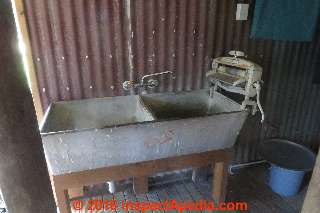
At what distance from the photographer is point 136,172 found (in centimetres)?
232

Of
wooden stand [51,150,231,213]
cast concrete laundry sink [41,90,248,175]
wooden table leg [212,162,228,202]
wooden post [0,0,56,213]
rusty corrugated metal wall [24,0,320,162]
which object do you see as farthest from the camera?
wooden table leg [212,162,228,202]

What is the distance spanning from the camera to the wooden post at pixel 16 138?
2.67 ft

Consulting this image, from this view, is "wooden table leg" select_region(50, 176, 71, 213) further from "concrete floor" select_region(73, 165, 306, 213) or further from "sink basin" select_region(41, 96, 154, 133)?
"concrete floor" select_region(73, 165, 306, 213)

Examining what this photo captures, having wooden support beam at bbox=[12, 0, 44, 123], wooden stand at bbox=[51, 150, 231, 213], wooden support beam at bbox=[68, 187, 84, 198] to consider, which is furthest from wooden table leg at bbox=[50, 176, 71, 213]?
wooden support beam at bbox=[12, 0, 44, 123]

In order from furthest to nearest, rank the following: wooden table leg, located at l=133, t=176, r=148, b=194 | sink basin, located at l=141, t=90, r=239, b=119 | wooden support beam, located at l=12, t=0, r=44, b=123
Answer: wooden table leg, located at l=133, t=176, r=148, b=194 < sink basin, located at l=141, t=90, r=239, b=119 < wooden support beam, located at l=12, t=0, r=44, b=123

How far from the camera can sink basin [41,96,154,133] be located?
102 inches

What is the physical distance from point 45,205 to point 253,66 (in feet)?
7.25

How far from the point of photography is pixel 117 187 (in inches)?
128

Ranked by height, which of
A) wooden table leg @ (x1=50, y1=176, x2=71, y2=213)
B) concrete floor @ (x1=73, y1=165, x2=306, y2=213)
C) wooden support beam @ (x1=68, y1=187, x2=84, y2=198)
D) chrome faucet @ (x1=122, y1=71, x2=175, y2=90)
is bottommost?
concrete floor @ (x1=73, y1=165, x2=306, y2=213)

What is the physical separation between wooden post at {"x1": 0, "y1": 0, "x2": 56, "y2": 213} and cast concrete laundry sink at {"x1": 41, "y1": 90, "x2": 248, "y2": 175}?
2.95ft

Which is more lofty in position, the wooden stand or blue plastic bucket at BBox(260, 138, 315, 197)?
the wooden stand

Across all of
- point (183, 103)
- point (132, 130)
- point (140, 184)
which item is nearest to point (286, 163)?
point (183, 103)

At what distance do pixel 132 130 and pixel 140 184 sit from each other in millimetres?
1442

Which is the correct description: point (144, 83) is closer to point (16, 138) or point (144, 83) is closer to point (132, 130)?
point (132, 130)
